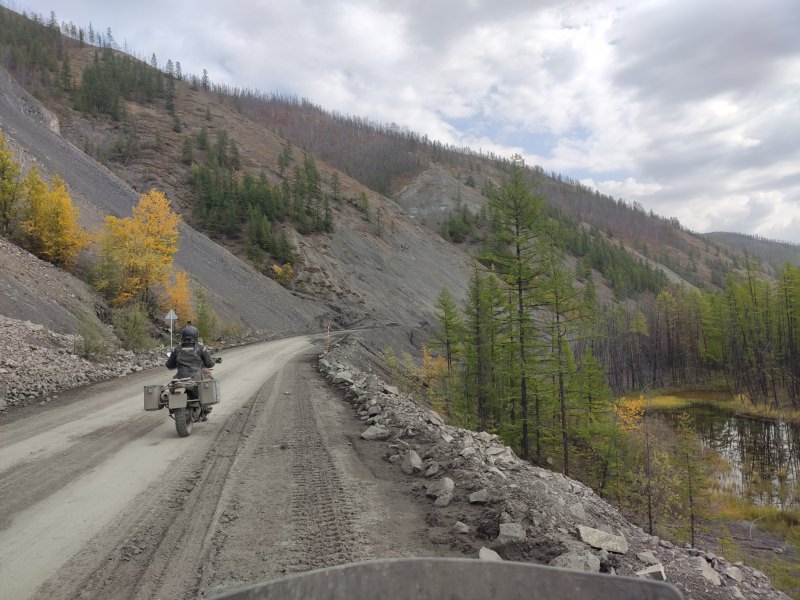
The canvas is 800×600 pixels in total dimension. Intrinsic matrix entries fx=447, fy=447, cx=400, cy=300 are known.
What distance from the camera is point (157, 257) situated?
24812 mm

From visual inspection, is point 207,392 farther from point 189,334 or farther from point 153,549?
point 153,549

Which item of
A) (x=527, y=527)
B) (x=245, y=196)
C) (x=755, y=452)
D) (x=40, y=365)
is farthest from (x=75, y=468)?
(x=245, y=196)

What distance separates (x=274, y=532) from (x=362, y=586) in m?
2.54

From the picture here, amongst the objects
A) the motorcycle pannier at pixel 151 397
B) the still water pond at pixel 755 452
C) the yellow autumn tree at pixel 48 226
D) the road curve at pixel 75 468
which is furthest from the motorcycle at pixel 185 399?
the still water pond at pixel 755 452

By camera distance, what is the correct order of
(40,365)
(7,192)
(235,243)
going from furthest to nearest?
1. (235,243)
2. (7,192)
3. (40,365)

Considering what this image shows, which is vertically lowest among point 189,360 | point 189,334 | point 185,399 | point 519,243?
point 185,399

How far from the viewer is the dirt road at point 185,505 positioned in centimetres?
337

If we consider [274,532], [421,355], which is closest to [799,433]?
[421,355]

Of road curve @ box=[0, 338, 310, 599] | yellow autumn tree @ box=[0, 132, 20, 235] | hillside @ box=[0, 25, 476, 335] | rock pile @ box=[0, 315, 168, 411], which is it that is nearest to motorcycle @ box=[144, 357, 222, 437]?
road curve @ box=[0, 338, 310, 599]

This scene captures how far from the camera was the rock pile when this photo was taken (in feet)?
34.5

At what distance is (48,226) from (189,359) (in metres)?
20.4

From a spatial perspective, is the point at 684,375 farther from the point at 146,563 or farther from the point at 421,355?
the point at 146,563

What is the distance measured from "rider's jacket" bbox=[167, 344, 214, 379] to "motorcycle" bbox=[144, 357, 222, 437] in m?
0.11

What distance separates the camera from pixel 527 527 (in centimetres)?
398
